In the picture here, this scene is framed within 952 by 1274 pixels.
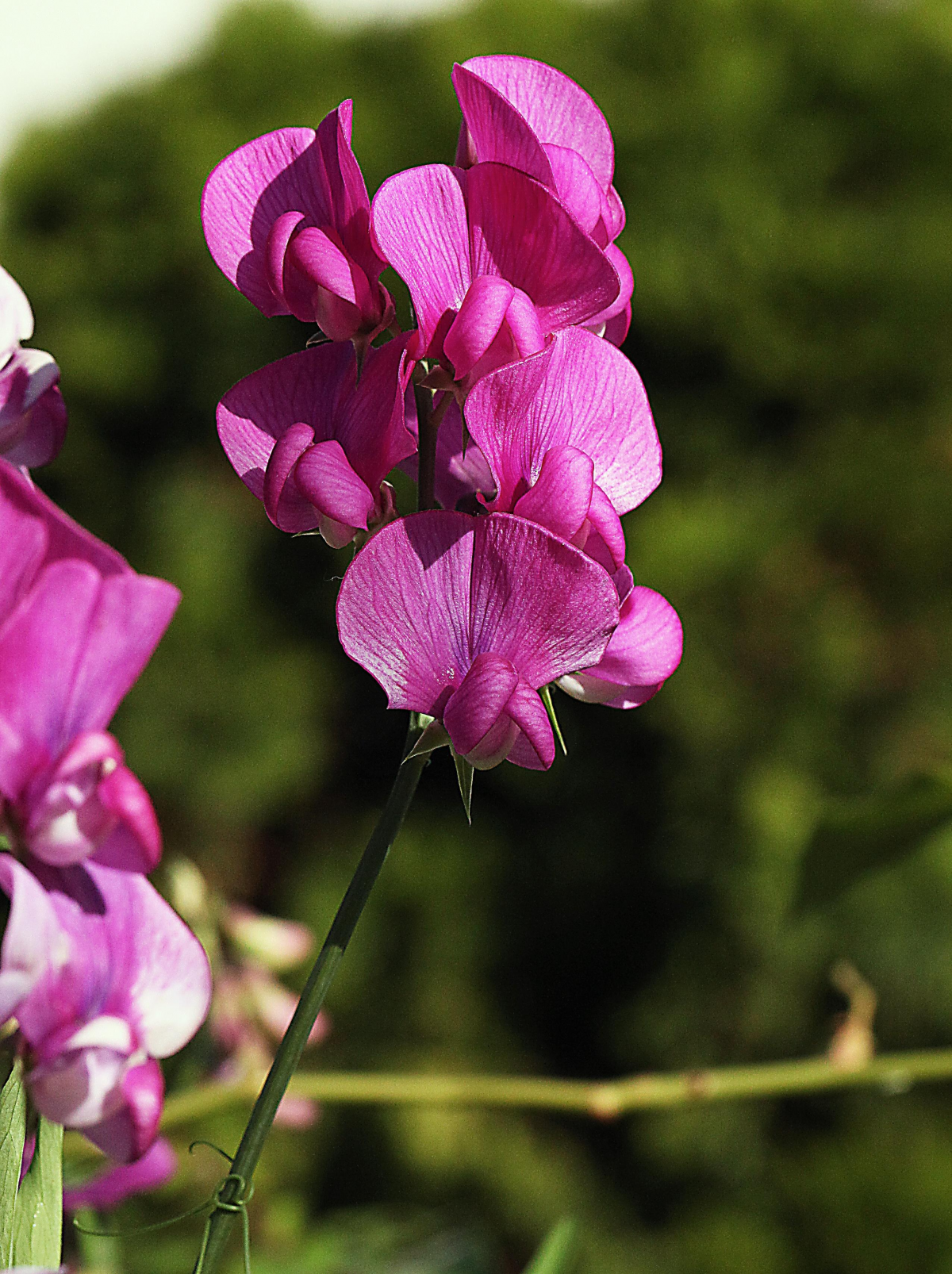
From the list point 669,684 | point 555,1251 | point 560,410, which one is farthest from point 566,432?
point 669,684

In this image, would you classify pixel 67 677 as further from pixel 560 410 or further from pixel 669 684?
pixel 669 684

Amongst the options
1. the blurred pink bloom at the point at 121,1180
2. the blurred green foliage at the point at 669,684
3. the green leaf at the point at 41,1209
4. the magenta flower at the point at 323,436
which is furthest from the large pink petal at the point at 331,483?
the blurred green foliage at the point at 669,684

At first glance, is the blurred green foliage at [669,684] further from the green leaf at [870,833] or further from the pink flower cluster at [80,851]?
the pink flower cluster at [80,851]

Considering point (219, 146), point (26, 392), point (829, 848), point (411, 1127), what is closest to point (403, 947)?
point (411, 1127)

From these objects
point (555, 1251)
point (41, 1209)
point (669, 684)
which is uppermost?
point (41, 1209)

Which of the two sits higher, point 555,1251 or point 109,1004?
point 109,1004

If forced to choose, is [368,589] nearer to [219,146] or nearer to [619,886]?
[619,886]
